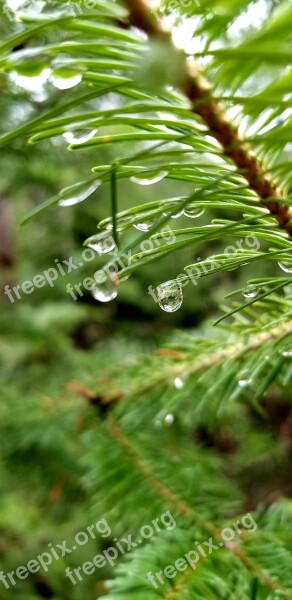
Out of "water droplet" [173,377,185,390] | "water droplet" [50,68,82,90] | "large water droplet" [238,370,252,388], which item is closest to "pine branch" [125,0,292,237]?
"water droplet" [50,68,82,90]

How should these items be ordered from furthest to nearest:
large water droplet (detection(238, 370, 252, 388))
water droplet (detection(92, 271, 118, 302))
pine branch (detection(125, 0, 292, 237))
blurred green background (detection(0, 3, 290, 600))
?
blurred green background (detection(0, 3, 290, 600))
large water droplet (detection(238, 370, 252, 388))
water droplet (detection(92, 271, 118, 302))
pine branch (detection(125, 0, 292, 237))

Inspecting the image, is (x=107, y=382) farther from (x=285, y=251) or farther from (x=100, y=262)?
(x=100, y=262)

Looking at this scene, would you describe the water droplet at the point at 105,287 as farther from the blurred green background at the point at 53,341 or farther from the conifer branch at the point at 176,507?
the conifer branch at the point at 176,507

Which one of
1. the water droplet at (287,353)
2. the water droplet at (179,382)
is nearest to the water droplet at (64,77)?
the water droplet at (287,353)

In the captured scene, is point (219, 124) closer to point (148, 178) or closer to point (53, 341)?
point (148, 178)

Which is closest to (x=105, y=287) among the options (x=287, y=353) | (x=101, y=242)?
(x=101, y=242)

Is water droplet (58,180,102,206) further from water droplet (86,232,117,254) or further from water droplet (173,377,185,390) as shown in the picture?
water droplet (173,377,185,390)
